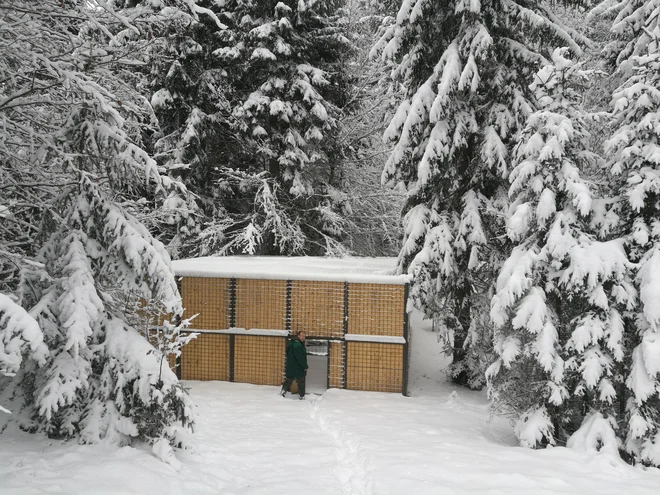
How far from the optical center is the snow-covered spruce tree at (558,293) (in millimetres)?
8562

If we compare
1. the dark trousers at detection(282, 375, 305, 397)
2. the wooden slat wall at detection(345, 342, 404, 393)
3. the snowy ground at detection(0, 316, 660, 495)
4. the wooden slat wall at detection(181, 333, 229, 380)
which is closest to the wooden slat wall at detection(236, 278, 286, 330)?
the wooden slat wall at detection(181, 333, 229, 380)

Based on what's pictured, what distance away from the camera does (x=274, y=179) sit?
61.6 feet

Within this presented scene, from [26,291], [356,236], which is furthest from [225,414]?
[356,236]

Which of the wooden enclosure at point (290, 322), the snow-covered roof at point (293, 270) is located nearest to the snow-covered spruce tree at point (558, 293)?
the wooden enclosure at point (290, 322)

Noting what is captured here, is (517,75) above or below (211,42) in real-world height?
below

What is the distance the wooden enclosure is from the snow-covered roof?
0.08 feet

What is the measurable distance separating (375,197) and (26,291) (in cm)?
1626

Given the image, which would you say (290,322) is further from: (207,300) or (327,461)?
(327,461)

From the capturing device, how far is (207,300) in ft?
42.0

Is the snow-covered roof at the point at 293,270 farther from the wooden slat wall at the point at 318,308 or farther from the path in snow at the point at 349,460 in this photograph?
the path in snow at the point at 349,460

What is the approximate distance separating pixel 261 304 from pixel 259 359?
4.22 feet

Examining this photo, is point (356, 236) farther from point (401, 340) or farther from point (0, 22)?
point (0, 22)

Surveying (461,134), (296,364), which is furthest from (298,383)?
(461,134)

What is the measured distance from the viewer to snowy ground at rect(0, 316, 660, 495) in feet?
21.8
